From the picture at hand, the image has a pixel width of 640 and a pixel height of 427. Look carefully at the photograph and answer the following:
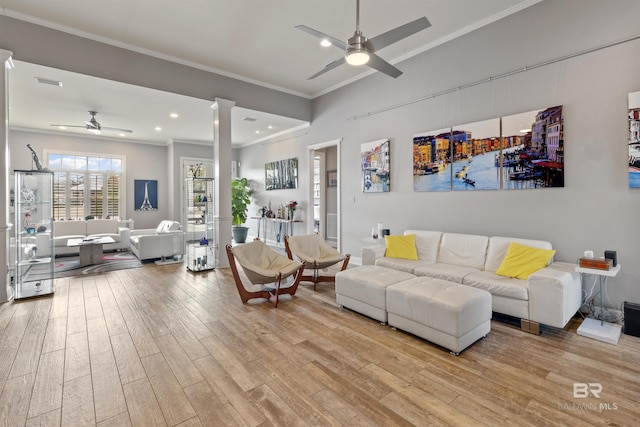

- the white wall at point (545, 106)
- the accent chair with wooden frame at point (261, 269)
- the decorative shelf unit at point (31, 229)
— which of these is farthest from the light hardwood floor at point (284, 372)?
the white wall at point (545, 106)

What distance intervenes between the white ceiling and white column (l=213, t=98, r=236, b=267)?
0.41 meters

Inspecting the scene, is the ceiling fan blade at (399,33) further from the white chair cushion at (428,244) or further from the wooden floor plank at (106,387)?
the wooden floor plank at (106,387)

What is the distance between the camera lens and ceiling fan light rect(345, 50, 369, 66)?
2.81m

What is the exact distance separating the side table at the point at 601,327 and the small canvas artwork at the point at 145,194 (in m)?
10.1

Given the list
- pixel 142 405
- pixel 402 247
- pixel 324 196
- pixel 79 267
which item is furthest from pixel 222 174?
pixel 142 405

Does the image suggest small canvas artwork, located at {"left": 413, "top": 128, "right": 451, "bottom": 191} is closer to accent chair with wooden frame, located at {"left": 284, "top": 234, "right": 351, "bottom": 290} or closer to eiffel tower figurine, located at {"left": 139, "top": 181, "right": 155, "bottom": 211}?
accent chair with wooden frame, located at {"left": 284, "top": 234, "right": 351, "bottom": 290}

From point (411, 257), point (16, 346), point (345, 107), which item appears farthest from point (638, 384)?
point (345, 107)

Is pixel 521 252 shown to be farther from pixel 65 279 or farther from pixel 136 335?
pixel 65 279

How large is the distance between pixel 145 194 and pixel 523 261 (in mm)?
9723

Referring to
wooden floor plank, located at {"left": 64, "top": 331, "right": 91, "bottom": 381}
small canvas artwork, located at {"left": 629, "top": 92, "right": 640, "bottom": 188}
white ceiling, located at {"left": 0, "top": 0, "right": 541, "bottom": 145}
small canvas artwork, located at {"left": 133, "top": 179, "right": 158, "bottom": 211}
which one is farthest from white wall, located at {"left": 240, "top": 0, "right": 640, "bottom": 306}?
small canvas artwork, located at {"left": 133, "top": 179, "right": 158, "bottom": 211}

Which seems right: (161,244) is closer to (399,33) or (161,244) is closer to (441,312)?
(441,312)

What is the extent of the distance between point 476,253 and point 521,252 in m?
0.58

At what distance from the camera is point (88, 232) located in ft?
25.0

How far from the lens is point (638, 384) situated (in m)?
2.13
